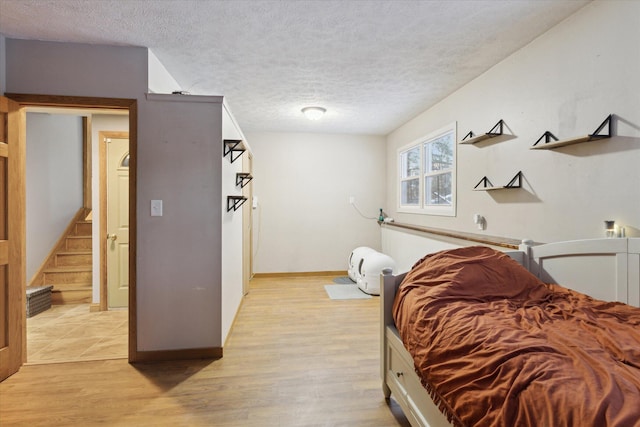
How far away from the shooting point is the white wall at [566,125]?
1698 millimetres

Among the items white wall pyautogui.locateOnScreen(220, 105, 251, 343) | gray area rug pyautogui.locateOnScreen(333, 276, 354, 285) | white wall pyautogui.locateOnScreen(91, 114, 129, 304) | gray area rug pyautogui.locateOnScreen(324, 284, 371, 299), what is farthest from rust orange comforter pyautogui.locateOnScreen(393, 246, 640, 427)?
white wall pyautogui.locateOnScreen(91, 114, 129, 304)

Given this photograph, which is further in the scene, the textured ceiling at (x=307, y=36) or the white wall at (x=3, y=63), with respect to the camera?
the white wall at (x=3, y=63)

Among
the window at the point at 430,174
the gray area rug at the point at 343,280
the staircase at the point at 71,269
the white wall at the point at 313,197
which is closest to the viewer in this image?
the window at the point at 430,174

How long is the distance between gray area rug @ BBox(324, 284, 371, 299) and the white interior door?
2483 millimetres

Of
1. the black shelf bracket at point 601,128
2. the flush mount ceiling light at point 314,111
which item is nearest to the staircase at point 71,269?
the flush mount ceiling light at point 314,111

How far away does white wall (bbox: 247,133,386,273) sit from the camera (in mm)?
5141

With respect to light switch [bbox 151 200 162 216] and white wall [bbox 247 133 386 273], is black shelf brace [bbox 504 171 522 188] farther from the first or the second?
white wall [bbox 247 133 386 273]

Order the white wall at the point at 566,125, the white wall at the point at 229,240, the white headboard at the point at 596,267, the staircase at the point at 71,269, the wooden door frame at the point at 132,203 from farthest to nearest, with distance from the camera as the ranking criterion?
1. the staircase at the point at 71,269
2. the white wall at the point at 229,240
3. the wooden door frame at the point at 132,203
4. the white wall at the point at 566,125
5. the white headboard at the point at 596,267

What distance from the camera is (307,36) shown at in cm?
225

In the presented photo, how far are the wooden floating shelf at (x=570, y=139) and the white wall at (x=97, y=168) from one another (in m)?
3.98

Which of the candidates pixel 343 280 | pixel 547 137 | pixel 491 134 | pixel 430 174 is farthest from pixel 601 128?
pixel 343 280

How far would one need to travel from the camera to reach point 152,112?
2326 millimetres

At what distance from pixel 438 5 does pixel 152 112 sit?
2.13m

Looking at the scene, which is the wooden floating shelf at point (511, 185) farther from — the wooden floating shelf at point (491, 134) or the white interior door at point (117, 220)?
the white interior door at point (117, 220)
